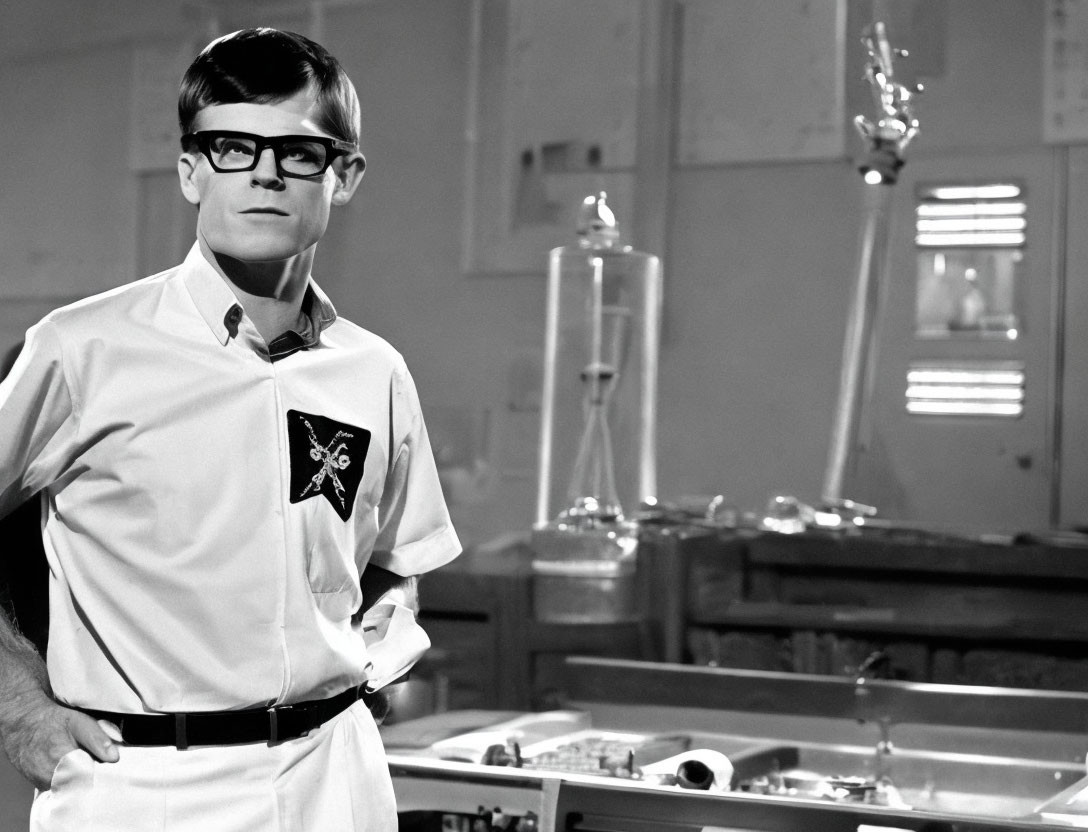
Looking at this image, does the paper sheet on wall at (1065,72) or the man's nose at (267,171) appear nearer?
the man's nose at (267,171)

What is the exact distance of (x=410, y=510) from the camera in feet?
4.30

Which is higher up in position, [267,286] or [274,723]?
[267,286]

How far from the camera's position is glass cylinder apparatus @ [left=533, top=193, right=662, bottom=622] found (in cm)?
283

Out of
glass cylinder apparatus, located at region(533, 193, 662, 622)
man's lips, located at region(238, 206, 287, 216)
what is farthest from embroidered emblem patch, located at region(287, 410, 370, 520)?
glass cylinder apparatus, located at region(533, 193, 662, 622)

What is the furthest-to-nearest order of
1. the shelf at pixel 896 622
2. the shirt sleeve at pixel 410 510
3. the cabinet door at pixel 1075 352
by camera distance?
the cabinet door at pixel 1075 352 < the shelf at pixel 896 622 < the shirt sleeve at pixel 410 510

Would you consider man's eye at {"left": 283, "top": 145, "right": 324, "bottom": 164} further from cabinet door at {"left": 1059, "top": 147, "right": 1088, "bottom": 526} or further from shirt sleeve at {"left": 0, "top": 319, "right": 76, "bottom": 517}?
cabinet door at {"left": 1059, "top": 147, "right": 1088, "bottom": 526}

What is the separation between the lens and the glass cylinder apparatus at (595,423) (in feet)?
9.29

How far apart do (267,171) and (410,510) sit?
13.4 inches

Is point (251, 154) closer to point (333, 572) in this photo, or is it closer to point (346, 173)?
point (346, 173)

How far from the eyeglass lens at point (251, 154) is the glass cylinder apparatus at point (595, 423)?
165 centimetres

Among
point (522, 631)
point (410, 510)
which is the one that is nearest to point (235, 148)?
point (410, 510)

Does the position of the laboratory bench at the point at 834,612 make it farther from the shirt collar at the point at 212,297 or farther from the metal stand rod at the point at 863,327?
the shirt collar at the point at 212,297

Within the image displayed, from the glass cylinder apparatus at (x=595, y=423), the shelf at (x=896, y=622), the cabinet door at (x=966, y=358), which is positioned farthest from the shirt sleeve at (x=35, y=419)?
the cabinet door at (x=966, y=358)

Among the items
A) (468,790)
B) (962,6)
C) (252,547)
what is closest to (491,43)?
(962,6)
